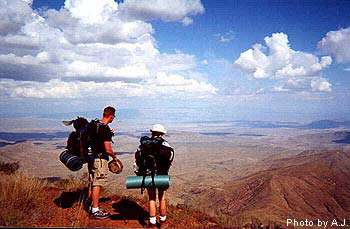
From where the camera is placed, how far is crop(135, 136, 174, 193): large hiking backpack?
689 cm

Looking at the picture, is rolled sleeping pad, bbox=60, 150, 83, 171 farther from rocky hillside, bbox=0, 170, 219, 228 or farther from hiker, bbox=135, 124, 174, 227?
hiker, bbox=135, 124, 174, 227

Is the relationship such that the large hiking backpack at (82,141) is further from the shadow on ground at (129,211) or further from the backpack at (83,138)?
the shadow on ground at (129,211)

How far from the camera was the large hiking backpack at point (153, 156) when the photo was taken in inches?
271

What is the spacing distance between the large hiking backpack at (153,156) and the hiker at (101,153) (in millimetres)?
568

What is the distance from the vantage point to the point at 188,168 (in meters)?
186

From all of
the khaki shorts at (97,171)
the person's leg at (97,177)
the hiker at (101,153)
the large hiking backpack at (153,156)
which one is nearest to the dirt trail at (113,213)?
the person's leg at (97,177)

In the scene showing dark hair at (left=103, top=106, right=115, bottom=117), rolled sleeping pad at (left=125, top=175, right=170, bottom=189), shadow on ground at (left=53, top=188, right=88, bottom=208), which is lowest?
shadow on ground at (left=53, top=188, right=88, bottom=208)

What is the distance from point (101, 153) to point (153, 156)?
1089 millimetres

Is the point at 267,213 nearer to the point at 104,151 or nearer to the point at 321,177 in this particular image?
the point at 321,177

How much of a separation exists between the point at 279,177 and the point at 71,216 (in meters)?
81.9

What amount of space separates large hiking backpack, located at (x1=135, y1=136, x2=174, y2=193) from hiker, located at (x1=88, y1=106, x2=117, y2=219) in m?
0.57

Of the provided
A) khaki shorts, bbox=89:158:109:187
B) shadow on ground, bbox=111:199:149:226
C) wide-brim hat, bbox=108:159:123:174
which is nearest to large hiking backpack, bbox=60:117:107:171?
khaki shorts, bbox=89:158:109:187

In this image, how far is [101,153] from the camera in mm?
7160

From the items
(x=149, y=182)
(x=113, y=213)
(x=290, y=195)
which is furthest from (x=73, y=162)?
(x=290, y=195)
